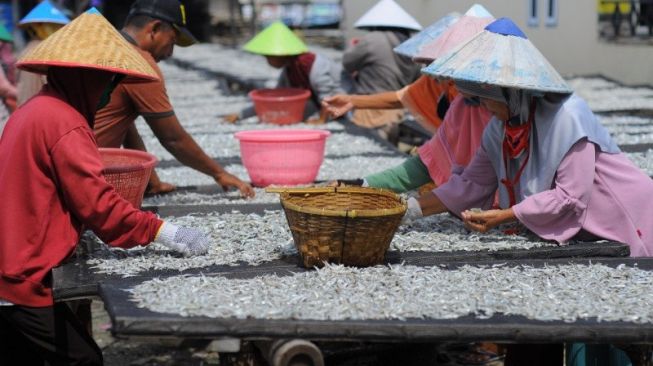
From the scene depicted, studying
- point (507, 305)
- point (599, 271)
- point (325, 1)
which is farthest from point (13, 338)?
point (325, 1)

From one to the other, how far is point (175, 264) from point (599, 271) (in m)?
1.27

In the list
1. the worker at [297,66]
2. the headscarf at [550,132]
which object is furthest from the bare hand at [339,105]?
the worker at [297,66]

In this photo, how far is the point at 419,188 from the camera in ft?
13.8

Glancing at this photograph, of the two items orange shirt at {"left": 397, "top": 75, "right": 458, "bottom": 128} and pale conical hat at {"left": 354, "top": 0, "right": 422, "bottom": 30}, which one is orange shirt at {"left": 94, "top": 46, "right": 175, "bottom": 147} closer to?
orange shirt at {"left": 397, "top": 75, "right": 458, "bottom": 128}

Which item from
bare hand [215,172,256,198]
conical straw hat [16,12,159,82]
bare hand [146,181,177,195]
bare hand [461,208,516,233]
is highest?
conical straw hat [16,12,159,82]

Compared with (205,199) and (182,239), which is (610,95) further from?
(182,239)

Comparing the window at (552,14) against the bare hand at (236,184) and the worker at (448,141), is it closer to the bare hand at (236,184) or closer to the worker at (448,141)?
the worker at (448,141)

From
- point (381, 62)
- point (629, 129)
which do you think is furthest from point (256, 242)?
point (381, 62)

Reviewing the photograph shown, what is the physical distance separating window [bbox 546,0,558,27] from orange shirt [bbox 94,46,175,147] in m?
8.12

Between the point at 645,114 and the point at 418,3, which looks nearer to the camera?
the point at 645,114

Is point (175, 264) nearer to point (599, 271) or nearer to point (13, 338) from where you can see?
point (13, 338)

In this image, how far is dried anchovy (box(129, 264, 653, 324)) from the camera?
2447 mm

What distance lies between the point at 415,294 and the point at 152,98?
1.72 m

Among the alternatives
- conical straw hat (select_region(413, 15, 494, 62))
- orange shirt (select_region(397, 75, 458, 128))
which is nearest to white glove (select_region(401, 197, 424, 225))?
conical straw hat (select_region(413, 15, 494, 62))
